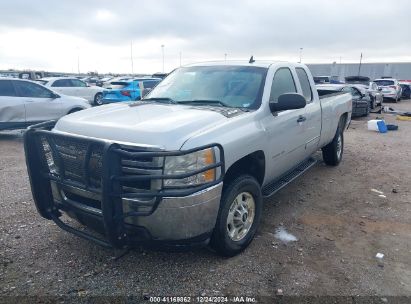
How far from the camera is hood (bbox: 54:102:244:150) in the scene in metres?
2.92

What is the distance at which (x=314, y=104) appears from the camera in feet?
17.6

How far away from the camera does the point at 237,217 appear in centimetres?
358

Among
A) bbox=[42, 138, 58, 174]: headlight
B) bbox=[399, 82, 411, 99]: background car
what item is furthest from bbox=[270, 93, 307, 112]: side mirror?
bbox=[399, 82, 411, 99]: background car

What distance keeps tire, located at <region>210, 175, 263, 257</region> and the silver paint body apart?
0.22m

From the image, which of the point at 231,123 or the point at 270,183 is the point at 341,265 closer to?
the point at 270,183

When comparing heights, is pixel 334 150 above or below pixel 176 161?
below

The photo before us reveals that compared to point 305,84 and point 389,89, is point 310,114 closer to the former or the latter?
point 305,84

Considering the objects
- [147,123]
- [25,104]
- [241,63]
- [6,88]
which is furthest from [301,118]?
[6,88]

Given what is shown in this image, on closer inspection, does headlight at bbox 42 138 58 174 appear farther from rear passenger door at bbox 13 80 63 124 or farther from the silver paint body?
rear passenger door at bbox 13 80 63 124

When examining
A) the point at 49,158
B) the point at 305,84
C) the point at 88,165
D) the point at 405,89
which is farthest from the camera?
the point at 405,89

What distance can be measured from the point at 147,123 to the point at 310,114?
280cm


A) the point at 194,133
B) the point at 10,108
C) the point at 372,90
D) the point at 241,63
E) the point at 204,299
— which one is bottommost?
the point at 204,299

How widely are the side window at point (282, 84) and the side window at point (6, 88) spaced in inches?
308

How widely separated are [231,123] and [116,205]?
1294 mm
